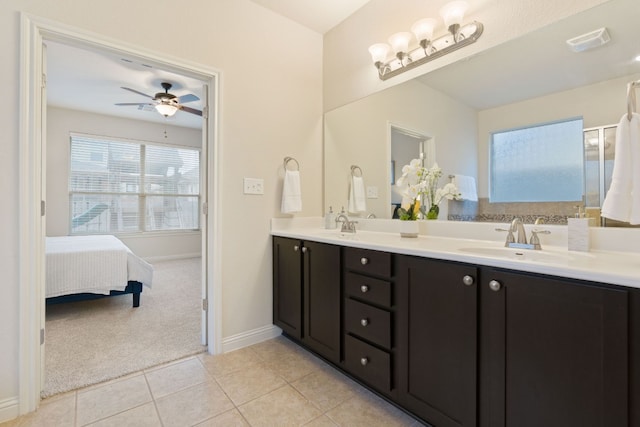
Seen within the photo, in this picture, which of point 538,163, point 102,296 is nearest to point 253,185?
point 538,163

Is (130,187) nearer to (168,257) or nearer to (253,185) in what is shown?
(168,257)

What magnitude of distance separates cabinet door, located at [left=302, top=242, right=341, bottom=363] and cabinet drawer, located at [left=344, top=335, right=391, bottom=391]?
0.33ft

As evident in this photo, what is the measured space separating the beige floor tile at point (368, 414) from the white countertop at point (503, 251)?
31.9 inches

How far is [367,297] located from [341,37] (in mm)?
2131

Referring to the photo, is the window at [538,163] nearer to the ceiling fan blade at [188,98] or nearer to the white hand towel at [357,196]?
the white hand towel at [357,196]

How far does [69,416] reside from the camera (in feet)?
4.89

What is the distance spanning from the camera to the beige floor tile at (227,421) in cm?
143

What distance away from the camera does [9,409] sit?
1.47 m

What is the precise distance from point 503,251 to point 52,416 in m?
2.35

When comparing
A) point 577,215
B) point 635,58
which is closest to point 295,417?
point 577,215

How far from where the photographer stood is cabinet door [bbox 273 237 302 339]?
2.13 metres

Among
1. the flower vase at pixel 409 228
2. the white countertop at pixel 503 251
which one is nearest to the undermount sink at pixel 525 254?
the white countertop at pixel 503 251

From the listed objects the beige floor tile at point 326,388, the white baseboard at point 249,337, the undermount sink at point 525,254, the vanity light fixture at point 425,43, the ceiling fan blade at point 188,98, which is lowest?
the beige floor tile at point 326,388

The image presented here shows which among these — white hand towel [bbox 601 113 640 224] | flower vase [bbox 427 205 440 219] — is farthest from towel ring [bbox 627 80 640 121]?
flower vase [bbox 427 205 440 219]
